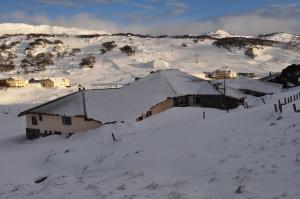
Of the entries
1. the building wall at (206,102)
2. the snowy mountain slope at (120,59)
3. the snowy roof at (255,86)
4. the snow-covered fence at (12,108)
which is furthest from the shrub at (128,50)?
the building wall at (206,102)

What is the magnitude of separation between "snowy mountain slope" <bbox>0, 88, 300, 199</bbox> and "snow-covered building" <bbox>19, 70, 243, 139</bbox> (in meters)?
9.48

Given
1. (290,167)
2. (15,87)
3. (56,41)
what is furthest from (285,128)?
(56,41)

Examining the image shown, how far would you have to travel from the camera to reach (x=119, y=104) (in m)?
41.4

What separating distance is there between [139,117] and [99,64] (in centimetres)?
10283

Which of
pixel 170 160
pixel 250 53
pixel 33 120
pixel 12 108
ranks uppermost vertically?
pixel 250 53

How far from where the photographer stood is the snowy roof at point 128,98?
1561 inches

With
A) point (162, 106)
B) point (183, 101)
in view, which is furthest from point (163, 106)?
point (183, 101)

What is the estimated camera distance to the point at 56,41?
193250mm

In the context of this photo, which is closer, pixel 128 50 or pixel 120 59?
pixel 120 59

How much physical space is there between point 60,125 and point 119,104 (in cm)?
565

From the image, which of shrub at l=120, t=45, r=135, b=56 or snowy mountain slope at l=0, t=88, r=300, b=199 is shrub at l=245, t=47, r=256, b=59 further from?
snowy mountain slope at l=0, t=88, r=300, b=199

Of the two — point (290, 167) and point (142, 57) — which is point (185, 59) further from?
point (290, 167)

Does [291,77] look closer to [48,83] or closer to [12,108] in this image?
[12,108]

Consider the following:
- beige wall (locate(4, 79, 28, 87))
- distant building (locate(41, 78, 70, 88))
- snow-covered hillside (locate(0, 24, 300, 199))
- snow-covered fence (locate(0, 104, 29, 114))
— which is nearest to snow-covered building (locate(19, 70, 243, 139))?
snow-covered hillside (locate(0, 24, 300, 199))
